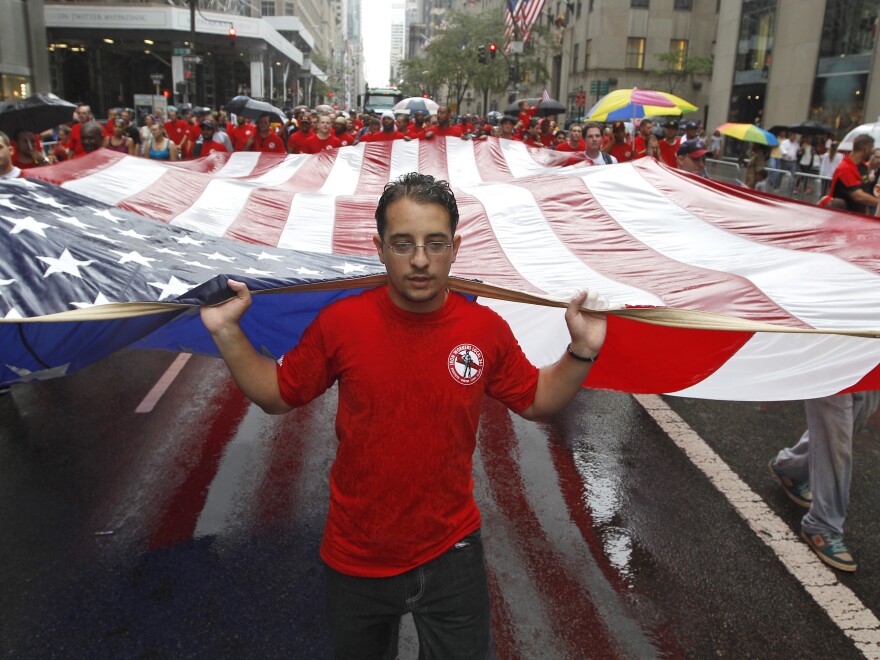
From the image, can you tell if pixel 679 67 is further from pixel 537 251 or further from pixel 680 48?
pixel 537 251

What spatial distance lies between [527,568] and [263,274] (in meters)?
2.14

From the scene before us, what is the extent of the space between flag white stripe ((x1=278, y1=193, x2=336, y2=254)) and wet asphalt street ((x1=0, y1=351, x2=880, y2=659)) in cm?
161

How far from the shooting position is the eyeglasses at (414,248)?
→ 204 cm

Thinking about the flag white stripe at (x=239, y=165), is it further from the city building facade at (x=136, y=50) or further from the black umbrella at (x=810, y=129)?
the city building facade at (x=136, y=50)

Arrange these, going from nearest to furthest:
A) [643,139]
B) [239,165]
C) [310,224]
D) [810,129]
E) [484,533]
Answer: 1. [484,533]
2. [310,224]
3. [239,165]
4. [643,139]
5. [810,129]

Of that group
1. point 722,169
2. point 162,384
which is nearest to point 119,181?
point 162,384

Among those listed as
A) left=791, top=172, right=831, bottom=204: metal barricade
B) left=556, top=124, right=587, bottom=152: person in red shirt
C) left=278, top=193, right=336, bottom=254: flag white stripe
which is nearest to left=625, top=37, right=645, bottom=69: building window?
left=791, top=172, right=831, bottom=204: metal barricade

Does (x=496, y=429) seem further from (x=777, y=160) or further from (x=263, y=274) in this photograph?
(x=777, y=160)

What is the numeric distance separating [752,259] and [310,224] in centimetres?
251

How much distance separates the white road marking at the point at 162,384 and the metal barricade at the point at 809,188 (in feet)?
45.3

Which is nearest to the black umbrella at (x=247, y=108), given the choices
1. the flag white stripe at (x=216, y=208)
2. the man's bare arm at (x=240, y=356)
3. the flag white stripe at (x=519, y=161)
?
the flag white stripe at (x=519, y=161)

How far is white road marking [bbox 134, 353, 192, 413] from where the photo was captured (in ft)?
19.6

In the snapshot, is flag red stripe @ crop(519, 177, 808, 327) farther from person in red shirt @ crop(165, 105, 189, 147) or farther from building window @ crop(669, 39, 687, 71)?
building window @ crop(669, 39, 687, 71)

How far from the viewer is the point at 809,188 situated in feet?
54.5
